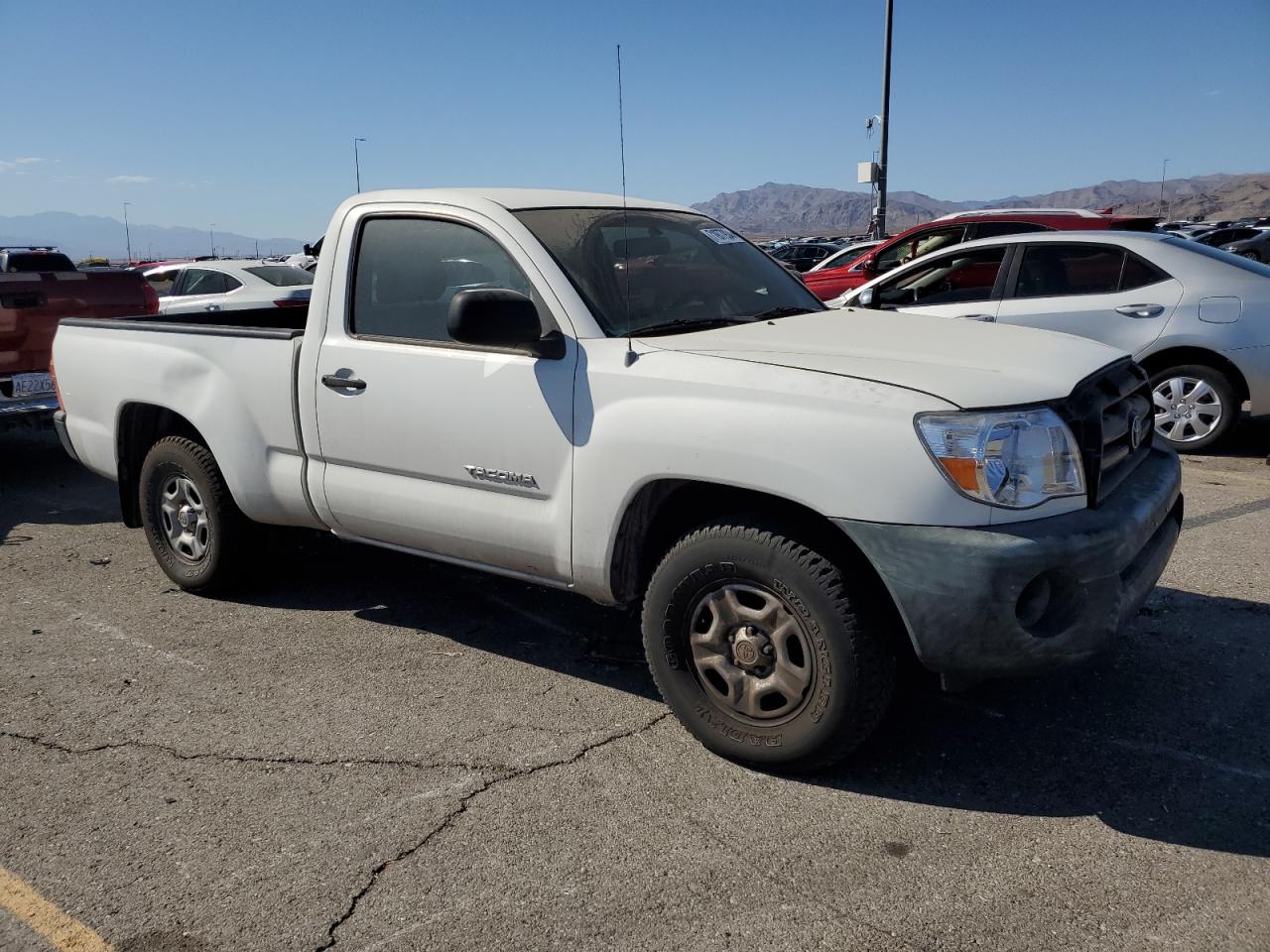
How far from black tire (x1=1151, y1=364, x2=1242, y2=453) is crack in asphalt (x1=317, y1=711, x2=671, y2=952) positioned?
18.2 feet

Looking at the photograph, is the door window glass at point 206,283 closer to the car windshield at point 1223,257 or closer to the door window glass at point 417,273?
the door window glass at point 417,273

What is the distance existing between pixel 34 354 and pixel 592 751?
20.6ft

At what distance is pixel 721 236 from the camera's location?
Answer: 467 cm

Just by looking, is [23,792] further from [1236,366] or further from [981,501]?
[1236,366]

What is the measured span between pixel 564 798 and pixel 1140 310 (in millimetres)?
6334

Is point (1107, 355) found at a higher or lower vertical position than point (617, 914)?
higher

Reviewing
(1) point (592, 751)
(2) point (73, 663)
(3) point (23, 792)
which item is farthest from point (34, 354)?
(1) point (592, 751)

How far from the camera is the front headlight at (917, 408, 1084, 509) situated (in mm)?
2943

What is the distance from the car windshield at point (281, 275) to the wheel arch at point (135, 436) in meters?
9.27

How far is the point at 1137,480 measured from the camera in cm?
357

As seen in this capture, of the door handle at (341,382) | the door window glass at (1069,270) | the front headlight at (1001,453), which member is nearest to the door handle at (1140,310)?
the door window glass at (1069,270)

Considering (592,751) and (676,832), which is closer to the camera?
(676,832)

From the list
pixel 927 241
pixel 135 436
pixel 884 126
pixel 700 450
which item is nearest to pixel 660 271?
pixel 700 450

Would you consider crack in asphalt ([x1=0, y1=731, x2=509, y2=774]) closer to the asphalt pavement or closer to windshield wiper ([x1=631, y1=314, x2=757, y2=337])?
the asphalt pavement
